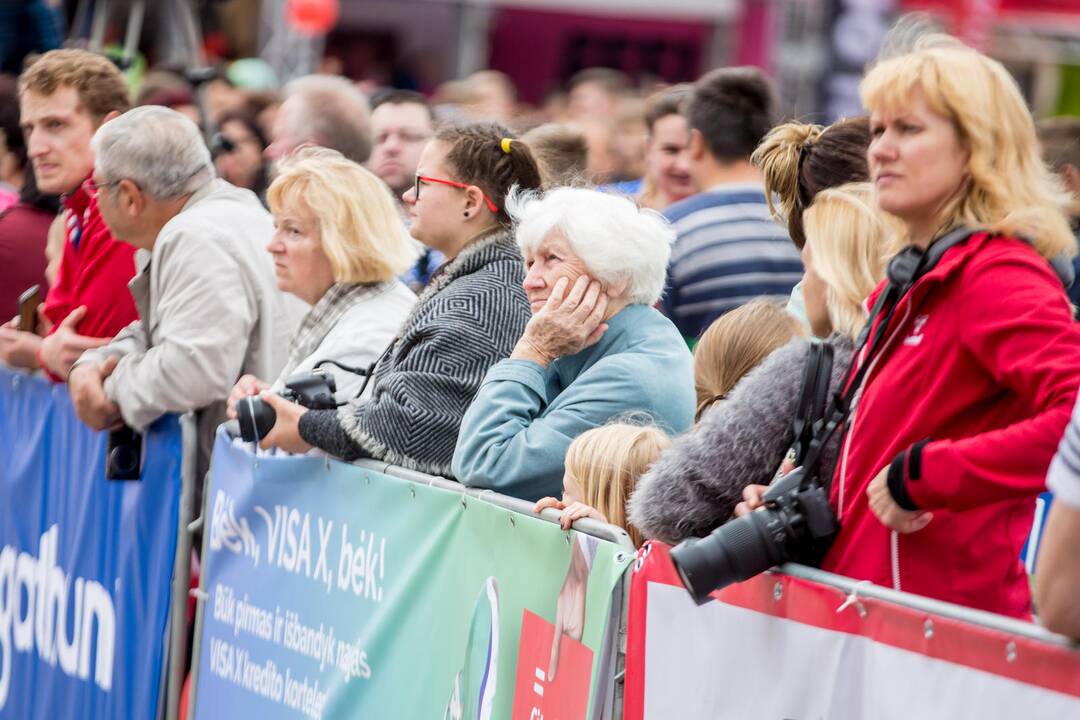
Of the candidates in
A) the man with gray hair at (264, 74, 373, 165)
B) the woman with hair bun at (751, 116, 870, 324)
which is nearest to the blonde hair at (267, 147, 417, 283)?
the woman with hair bun at (751, 116, 870, 324)

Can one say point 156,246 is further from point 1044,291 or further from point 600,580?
point 1044,291

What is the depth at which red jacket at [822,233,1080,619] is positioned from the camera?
9.36 ft

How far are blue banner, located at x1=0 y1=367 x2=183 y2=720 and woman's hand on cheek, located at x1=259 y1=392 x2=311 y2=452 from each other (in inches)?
30.4

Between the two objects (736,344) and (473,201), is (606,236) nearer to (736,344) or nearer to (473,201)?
(736,344)

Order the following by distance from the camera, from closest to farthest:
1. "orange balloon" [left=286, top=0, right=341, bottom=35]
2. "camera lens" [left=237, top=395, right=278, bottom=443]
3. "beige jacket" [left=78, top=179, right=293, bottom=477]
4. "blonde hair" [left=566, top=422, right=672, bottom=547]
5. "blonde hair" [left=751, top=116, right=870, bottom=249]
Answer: "blonde hair" [left=566, top=422, right=672, bottom=547] → "blonde hair" [left=751, top=116, right=870, bottom=249] → "camera lens" [left=237, top=395, right=278, bottom=443] → "beige jacket" [left=78, top=179, right=293, bottom=477] → "orange balloon" [left=286, top=0, right=341, bottom=35]

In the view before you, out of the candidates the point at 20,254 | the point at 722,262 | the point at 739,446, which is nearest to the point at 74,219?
the point at 20,254

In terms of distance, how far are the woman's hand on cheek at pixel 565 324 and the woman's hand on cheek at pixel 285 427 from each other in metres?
0.84

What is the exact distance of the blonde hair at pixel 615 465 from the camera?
12.6 ft

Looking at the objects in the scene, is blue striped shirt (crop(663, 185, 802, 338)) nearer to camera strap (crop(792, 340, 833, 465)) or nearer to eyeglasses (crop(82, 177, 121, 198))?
eyeglasses (crop(82, 177, 121, 198))

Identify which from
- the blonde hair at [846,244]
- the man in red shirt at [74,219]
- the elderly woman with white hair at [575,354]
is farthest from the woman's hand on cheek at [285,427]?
the blonde hair at [846,244]

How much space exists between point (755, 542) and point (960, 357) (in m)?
0.51

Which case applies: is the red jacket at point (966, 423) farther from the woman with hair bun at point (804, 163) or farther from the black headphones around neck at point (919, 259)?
the woman with hair bun at point (804, 163)

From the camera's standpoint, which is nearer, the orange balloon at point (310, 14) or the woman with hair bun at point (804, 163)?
the woman with hair bun at point (804, 163)

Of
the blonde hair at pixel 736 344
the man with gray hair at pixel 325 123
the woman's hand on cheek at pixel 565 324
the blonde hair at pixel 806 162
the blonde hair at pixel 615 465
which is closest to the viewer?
the blonde hair at pixel 615 465
